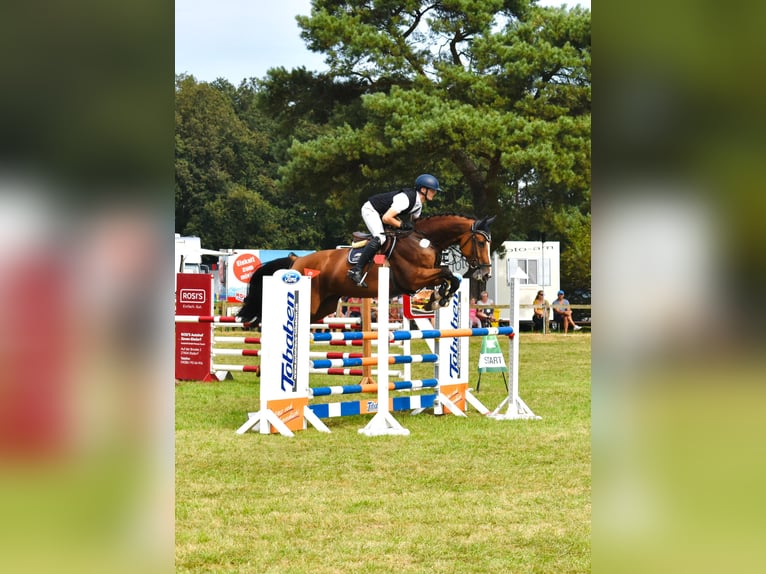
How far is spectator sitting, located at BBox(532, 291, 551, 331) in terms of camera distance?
24109 millimetres

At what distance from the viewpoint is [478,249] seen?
9648mm

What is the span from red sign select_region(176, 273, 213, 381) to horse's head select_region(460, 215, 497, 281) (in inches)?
150

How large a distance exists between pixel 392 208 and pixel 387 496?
16.2 ft

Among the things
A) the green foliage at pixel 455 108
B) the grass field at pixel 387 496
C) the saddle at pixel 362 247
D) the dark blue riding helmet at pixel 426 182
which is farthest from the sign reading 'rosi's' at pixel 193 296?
the green foliage at pixel 455 108

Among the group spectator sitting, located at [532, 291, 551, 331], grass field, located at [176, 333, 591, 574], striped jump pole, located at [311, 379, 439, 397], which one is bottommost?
grass field, located at [176, 333, 591, 574]

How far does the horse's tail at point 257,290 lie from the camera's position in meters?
11.0

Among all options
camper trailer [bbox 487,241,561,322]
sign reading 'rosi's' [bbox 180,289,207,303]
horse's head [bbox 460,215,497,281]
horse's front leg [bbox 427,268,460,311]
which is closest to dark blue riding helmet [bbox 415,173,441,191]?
horse's head [bbox 460,215,497,281]

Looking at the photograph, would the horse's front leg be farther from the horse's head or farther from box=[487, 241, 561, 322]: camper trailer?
box=[487, 241, 561, 322]: camper trailer

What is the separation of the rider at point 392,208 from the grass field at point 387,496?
6.20 ft

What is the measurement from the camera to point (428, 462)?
6285 millimetres

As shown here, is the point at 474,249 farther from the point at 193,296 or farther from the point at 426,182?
the point at 193,296
